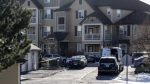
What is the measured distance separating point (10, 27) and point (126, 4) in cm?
5171

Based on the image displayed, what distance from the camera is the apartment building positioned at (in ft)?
212

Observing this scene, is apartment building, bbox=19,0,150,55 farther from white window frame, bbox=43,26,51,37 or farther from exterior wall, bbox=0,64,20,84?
exterior wall, bbox=0,64,20,84

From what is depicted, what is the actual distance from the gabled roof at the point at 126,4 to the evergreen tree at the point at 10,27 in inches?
1867

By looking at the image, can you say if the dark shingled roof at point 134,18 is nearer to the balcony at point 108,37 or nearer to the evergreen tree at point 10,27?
the balcony at point 108,37

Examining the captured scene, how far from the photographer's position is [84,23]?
64250 millimetres

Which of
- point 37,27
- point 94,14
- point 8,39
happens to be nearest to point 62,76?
point 8,39

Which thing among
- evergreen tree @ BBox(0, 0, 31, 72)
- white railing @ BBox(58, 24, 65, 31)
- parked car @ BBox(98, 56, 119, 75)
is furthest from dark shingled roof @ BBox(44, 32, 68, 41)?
evergreen tree @ BBox(0, 0, 31, 72)

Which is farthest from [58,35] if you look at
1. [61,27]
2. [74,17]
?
[74,17]

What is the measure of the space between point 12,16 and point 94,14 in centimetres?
4591

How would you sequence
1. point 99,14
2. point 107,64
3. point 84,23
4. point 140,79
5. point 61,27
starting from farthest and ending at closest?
point 61,27 < point 99,14 < point 84,23 < point 107,64 < point 140,79

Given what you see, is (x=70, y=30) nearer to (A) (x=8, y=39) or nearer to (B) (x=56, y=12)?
(B) (x=56, y=12)

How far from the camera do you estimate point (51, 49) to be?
67500mm

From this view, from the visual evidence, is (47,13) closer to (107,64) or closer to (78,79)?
(107,64)

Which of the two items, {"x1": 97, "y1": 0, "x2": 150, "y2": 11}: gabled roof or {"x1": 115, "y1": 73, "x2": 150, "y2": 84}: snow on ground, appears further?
{"x1": 97, "y1": 0, "x2": 150, "y2": 11}: gabled roof
